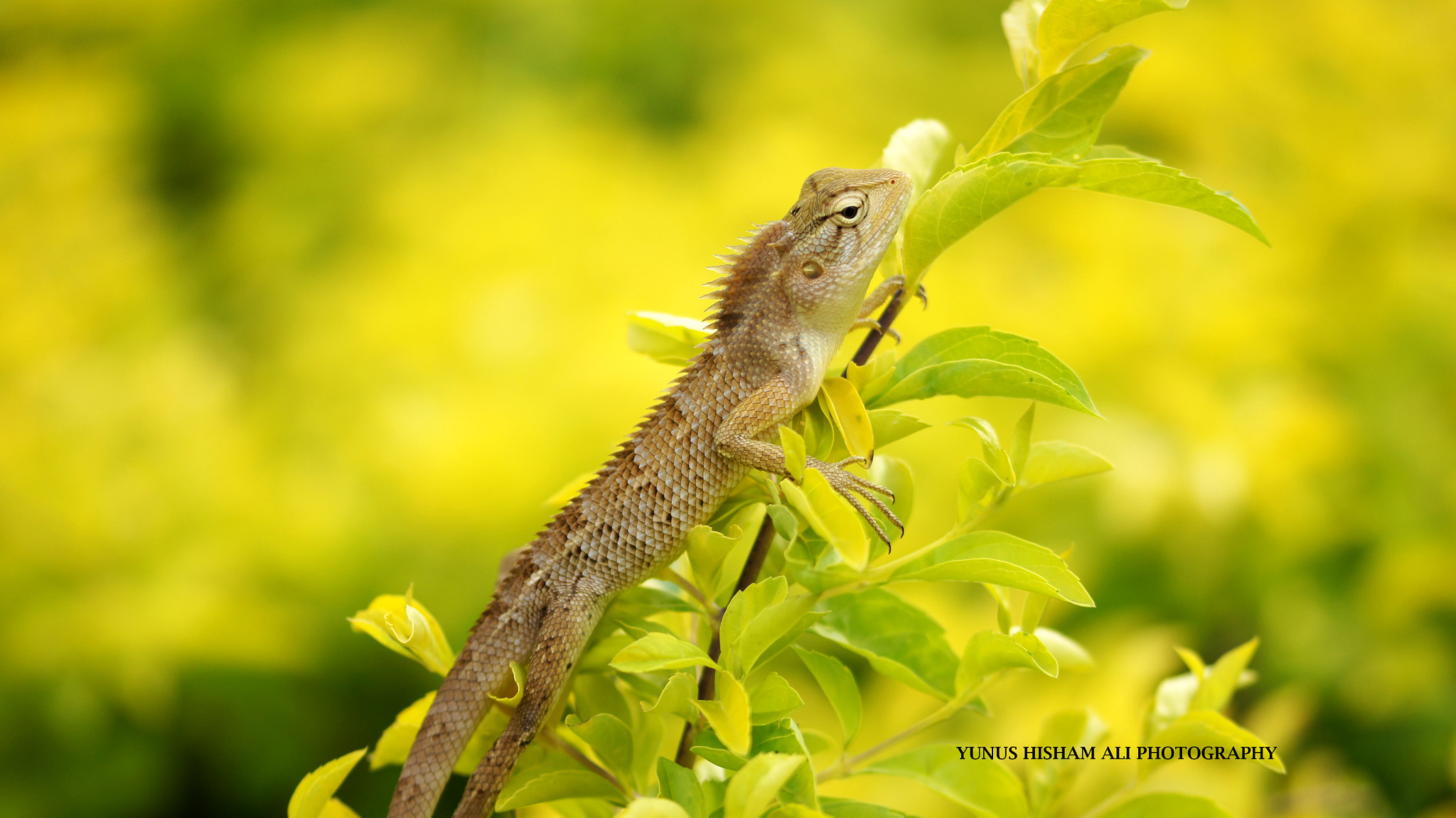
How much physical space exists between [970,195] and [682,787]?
1.80 feet

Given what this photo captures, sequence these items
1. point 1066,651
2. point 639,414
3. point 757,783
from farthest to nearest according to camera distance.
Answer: point 639,414
point 1066,651
point 757,783

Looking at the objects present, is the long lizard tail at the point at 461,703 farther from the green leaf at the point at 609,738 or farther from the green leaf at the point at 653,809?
the green leaf at the point at 653,809

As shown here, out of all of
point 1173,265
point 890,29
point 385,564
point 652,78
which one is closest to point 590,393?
point 385,564

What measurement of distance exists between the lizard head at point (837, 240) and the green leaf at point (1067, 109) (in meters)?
0.28

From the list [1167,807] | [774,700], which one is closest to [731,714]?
[774,700]

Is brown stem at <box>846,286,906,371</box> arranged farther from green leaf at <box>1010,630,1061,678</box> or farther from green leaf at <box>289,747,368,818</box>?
green leaf at <box>289,747,368,818</box>

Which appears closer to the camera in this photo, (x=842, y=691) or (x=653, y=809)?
(x=653, y=809)

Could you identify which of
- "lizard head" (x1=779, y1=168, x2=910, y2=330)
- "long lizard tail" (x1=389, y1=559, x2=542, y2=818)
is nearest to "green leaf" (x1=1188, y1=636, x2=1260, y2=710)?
"lizard head" (x1=779, y1=168, x2=910, y2=330)

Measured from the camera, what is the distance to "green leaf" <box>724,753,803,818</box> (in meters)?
0.67

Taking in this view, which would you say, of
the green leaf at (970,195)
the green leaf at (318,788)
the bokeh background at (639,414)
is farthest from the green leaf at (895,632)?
the bokeh background at (639,414)

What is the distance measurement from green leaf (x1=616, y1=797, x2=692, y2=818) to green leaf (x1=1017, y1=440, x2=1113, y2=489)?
0.42 metres

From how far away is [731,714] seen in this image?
0.72m

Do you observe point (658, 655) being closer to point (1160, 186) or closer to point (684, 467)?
point (684, 467)

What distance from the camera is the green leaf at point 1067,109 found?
787 millimetres
